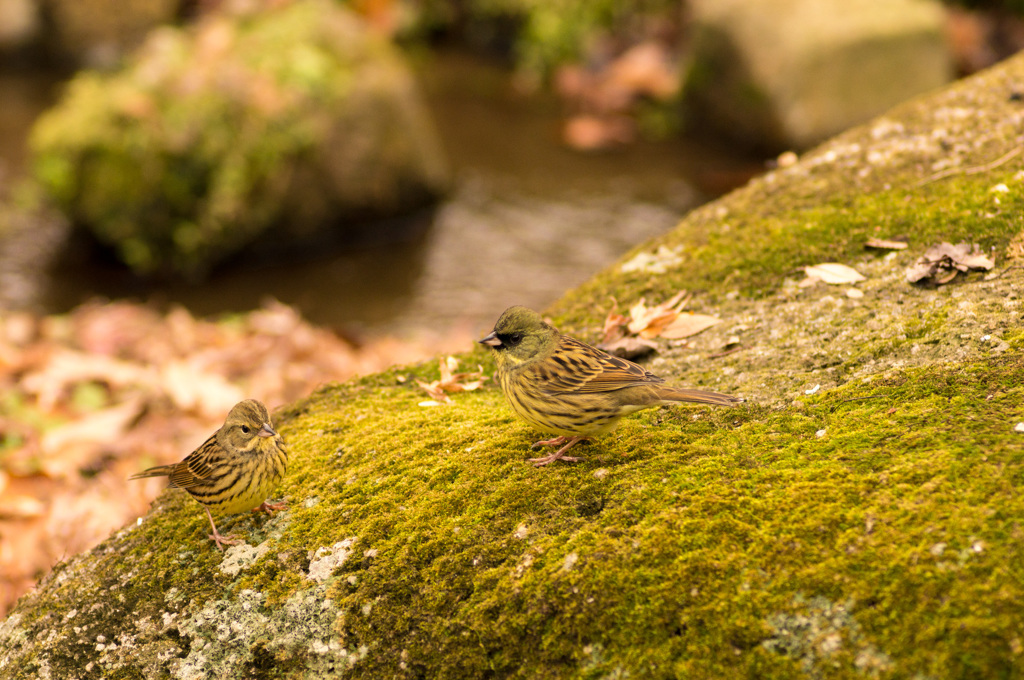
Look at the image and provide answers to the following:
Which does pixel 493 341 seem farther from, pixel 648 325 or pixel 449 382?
pixel 648 325

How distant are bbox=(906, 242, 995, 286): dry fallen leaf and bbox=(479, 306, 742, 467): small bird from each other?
1.44m

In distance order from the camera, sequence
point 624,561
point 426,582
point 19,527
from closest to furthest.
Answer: point 624,561 → point 426,582 → point 19,527

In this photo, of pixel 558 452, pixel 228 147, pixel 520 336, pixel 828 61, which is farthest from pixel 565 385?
pixel 828 61

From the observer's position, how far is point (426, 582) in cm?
285

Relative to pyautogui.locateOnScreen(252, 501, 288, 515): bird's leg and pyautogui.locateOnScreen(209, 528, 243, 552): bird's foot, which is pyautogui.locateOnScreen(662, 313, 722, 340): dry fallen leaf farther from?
pyautogui.locateOnScreen(209, 528, 243, 552): bird's foot

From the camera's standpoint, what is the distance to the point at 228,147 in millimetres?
9688

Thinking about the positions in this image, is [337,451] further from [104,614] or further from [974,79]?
[974,79]

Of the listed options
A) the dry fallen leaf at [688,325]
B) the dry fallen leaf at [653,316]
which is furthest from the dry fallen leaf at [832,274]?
the dry fallen leaf at [653,316]

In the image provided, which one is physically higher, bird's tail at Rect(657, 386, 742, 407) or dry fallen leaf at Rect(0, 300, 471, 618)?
bird's tail at Rect(657, 386, 742, 407)

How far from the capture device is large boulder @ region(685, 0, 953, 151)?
10984 millimetres

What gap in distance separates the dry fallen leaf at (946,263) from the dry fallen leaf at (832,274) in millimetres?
263

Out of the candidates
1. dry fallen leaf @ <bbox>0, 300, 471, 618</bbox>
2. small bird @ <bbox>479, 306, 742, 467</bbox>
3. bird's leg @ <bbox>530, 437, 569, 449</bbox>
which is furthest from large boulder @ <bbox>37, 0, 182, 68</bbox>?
bird's leg @ <bbox>530, 437, 569, 449</bbox>

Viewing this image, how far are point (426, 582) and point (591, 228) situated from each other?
8.28m

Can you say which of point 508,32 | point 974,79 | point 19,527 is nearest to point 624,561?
point 19,527
